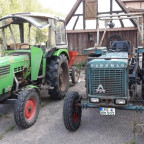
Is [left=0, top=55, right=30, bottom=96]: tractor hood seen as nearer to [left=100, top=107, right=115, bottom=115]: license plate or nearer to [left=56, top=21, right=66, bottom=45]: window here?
[left=56, top=21, right=66, bottom=45]: window

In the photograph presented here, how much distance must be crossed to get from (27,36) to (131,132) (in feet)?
12.3

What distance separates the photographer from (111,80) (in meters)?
3.63

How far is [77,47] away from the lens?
12.9m

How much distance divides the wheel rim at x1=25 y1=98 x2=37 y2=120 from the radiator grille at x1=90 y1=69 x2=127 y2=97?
Result: 4.57ft

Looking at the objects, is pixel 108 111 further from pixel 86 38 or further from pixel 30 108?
pixel 86 38

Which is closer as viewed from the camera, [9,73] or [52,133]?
[52,133]

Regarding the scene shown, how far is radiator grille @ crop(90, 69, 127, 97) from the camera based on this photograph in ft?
11.8

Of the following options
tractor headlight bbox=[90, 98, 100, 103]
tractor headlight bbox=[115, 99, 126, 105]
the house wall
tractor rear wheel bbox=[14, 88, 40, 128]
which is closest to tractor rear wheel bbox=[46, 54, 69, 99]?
tractor rear wheel bbox=[14, 88, 40, 128]

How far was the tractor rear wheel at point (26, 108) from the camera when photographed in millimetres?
3826

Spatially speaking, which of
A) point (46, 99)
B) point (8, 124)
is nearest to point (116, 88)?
point (8, 124)

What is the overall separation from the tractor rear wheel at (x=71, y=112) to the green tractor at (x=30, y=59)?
79 centimetres

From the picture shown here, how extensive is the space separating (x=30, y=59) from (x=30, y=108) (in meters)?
1.38

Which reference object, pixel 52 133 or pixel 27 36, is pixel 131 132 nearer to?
pixel 52 133

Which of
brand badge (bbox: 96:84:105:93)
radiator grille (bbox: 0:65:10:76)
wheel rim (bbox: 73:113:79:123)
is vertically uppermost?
radiator grille (bbox: 0:65:10:76)
